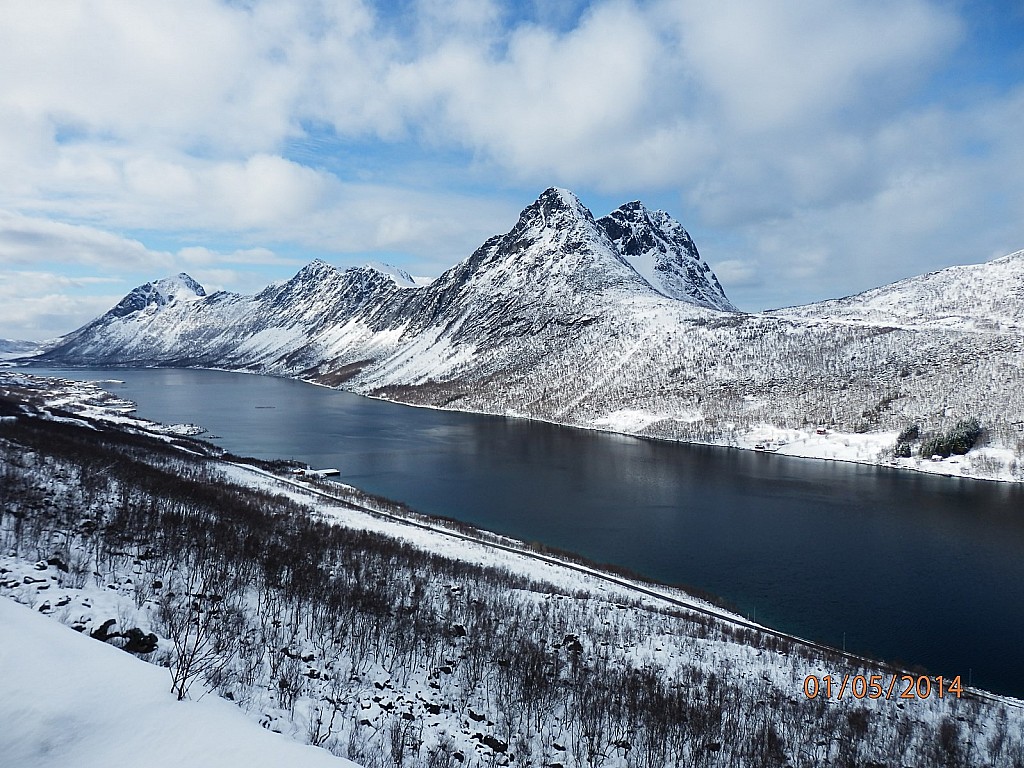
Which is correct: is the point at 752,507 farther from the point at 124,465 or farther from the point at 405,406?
the point at 405,406

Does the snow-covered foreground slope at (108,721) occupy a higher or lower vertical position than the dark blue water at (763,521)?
higher

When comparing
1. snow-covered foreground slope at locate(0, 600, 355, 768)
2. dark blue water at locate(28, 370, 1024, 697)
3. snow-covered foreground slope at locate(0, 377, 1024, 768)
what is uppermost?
snow-covered foreground slope at locate(0, 600, 355, 768)
